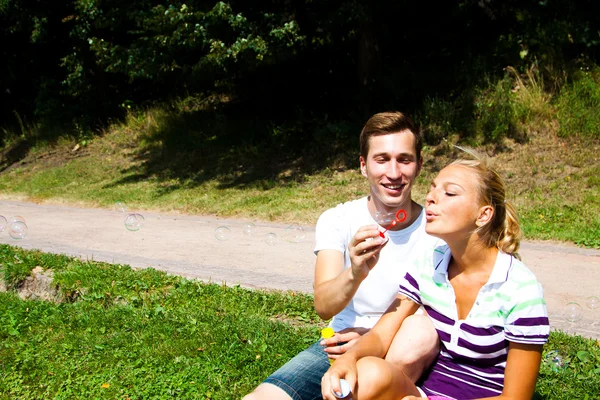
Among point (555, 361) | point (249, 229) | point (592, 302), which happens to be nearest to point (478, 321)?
point (555, 361)

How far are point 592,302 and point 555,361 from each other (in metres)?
1.43

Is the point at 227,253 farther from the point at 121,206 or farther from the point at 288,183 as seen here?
the point at 121,206

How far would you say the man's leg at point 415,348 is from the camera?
2547mm

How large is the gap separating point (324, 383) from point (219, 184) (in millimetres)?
9180

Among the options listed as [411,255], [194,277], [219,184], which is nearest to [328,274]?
[411,255]

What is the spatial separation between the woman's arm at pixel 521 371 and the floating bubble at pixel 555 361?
1.53 meters

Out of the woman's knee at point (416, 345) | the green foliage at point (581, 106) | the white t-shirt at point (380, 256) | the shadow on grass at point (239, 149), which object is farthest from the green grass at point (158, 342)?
the green foliage at point (581, 106)

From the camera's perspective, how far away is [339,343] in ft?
8.90

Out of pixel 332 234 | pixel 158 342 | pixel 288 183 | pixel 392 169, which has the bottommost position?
pixel 288 183

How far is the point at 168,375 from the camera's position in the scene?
12.5 ft

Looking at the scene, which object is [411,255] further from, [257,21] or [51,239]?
[257,21]

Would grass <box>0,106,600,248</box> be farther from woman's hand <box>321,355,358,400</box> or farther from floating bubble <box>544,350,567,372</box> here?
woman's hand <box>321,355,358,400</box>

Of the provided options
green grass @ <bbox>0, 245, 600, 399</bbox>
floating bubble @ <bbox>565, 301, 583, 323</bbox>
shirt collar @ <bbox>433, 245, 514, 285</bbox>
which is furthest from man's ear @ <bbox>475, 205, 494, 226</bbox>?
floating bubble @ <bbox>565, 301, 583, 323</bbox>

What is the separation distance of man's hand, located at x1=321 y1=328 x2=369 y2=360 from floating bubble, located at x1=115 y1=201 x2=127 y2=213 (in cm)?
819
